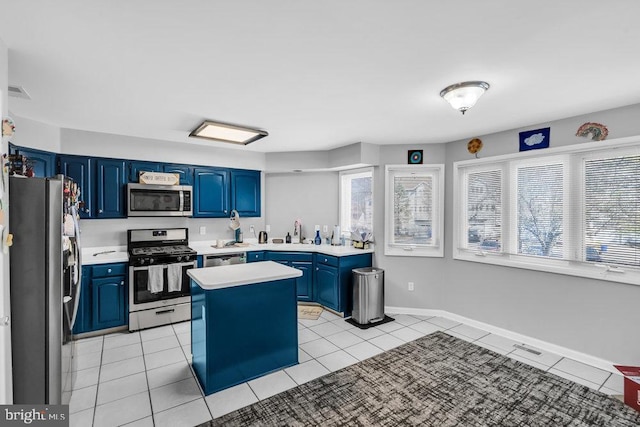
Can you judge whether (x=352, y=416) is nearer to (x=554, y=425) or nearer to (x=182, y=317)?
(x=554, y=425)

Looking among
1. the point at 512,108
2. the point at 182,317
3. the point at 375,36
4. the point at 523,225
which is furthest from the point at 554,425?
the point at 182,317

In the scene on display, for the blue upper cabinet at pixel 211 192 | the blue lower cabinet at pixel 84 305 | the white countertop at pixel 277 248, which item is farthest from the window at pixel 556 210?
the blue lower cabinet at pixel 84 305

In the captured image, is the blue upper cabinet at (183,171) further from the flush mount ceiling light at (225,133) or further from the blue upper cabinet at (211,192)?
the flush mount ceiling light at (225,133)

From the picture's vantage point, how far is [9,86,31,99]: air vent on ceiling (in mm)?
2344

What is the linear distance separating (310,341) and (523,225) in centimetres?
276

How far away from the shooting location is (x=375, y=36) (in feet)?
5.37

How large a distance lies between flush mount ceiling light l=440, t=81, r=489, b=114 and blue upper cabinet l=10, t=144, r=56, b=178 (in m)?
3.91

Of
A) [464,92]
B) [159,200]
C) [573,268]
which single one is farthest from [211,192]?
[573,268]

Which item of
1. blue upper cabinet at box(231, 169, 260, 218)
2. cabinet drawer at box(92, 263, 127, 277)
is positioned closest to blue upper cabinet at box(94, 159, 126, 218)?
cabinet drawer at box(92, 263, 127, 277)

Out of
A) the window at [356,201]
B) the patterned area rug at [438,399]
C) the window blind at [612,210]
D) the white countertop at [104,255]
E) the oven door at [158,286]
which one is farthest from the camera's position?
the window at [356,201]

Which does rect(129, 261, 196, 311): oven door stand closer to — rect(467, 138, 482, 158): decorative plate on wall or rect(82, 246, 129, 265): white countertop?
rect(82, 246, 129, 265): white countertop

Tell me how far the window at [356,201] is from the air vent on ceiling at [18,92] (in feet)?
12.2

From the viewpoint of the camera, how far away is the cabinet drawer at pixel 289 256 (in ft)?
14.6

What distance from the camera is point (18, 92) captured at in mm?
2434
